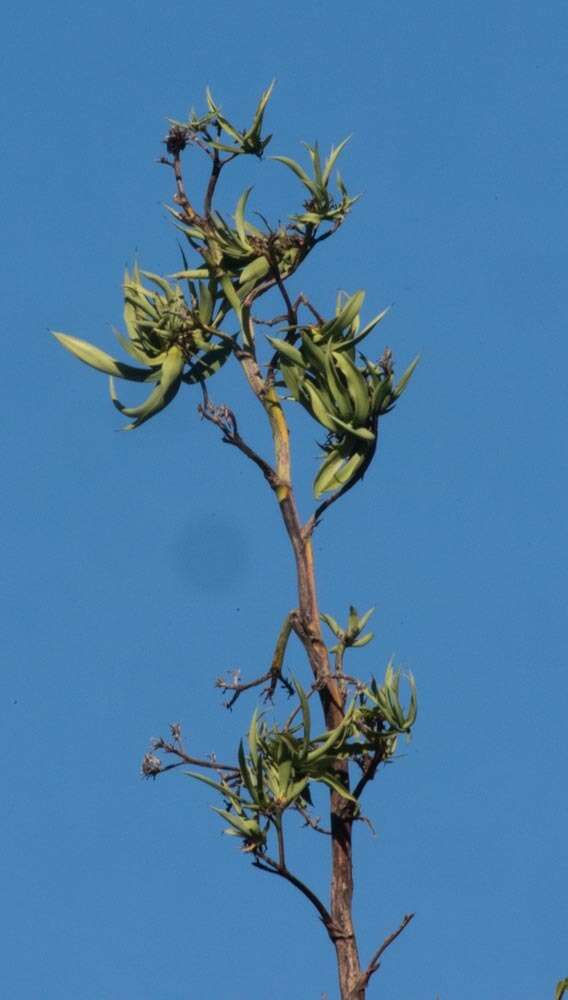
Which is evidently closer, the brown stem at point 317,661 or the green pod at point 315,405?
the brown stem at point 317,661

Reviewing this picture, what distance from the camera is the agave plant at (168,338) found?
7863mm

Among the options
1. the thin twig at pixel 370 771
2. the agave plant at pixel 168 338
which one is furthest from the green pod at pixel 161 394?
the thin twig at pixel 370 771

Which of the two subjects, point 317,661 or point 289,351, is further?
point 289,351

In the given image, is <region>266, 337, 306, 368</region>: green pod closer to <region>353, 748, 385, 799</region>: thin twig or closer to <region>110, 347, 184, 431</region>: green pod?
<region>110, 347, 184, 431</region>: green pod

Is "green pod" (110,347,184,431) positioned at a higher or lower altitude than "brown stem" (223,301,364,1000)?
higher

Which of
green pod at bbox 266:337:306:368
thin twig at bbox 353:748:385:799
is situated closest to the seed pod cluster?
green pod at bbox 266:337:306:368

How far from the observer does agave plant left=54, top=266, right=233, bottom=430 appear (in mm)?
7863

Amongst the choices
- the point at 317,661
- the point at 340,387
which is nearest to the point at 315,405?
the point at 340,387

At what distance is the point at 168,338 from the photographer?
7926 mm

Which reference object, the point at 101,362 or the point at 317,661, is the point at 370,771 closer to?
the point at 317,661

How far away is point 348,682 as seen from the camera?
285 inches

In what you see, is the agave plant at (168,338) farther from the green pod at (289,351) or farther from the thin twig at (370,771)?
the thin twig at (370,771)

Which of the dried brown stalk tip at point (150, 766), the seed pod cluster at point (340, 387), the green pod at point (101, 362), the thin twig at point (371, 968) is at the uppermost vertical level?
the green pod at point (101, 362)

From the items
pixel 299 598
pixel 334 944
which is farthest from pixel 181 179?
pixel 334 944
